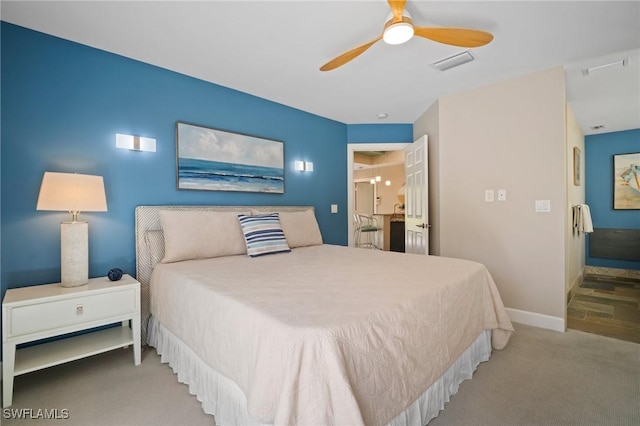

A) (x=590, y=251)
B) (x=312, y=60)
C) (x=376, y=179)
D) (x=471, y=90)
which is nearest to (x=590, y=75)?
(x=471, y=90)

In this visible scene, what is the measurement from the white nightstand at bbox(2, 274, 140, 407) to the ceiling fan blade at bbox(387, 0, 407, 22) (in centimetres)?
242

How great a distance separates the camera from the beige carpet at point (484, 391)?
1.57 metres

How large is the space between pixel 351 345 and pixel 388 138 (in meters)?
3.84

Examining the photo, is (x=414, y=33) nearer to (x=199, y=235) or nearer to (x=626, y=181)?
(x=199, y=235)

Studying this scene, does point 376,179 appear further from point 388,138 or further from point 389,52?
point 389,52

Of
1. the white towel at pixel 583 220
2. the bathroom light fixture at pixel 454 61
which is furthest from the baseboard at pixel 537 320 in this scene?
the bathroom light fixture at pixel 454 61

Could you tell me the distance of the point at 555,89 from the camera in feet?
8.82

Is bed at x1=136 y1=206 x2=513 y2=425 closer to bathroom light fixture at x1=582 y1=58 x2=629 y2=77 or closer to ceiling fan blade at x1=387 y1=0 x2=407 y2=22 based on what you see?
ceiling fan blade at x1=387 y1=0 x2=407 y2=22

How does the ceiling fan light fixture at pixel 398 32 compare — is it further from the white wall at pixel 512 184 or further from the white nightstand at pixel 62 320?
the white nightstand at pixel 62 320

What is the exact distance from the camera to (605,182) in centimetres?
475

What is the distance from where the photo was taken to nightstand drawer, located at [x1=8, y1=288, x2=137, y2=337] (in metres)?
1.68

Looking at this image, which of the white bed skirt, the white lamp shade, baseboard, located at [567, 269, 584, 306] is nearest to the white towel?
baseboard, located at [567, 269, 584, 306]

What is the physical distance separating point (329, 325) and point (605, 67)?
3.45 meters

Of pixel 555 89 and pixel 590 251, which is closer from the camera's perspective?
pixel 555 89
